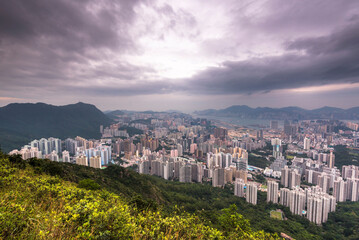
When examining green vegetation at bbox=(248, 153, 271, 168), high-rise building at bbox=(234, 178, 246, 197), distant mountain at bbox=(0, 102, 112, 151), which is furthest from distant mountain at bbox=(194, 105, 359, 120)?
distant mountain at bbox=(0, 102, 112, 151)

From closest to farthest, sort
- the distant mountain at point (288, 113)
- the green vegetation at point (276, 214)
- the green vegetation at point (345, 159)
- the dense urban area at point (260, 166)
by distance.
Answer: the green vegetation at point (276, 214) → the dense urban area at point (260, 166) → the green vegetation at point (345, 159) → the distant mountain at point (288, 113)

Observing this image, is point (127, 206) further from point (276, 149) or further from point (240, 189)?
point (276, 149)

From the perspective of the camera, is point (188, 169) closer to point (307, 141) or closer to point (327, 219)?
point (327, 219)

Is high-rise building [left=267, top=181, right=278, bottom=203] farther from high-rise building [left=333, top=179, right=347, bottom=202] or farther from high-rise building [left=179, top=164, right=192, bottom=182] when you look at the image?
high-rise building [left=179, top=164, right=192, bottom=182]

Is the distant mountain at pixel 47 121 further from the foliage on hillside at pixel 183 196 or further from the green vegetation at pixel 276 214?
the green vegetation at pixel 276 214

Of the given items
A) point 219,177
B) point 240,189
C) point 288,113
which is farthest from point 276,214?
point 288,113

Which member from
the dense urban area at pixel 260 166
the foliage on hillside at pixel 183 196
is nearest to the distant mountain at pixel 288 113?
the dense urban area at pixel 260 166

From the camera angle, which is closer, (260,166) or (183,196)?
(183,196)
